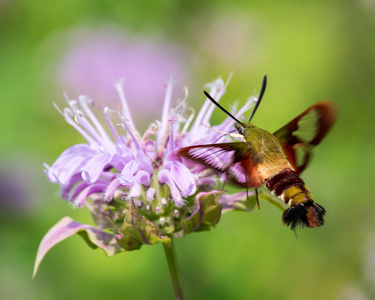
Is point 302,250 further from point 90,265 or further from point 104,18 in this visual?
point 104,18

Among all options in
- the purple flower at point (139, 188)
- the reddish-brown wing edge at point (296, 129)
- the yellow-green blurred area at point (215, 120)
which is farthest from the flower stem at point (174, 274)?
the yellow-green blurred area at point (215, 120)

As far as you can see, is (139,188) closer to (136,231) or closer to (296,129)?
(136,231)

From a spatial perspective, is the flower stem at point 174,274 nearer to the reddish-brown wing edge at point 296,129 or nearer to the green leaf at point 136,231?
the green leaf at point 136,231

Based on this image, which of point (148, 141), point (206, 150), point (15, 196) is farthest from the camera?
point (15, 196)

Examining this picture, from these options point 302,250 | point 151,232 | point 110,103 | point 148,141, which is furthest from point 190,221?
point 110,103

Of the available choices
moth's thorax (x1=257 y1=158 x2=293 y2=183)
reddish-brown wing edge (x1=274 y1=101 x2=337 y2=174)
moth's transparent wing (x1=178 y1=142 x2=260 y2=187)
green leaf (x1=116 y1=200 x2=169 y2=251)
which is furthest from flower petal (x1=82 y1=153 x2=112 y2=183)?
reddish-brown wing edge (x1=274 y1=101 x2=337 y2=174)
